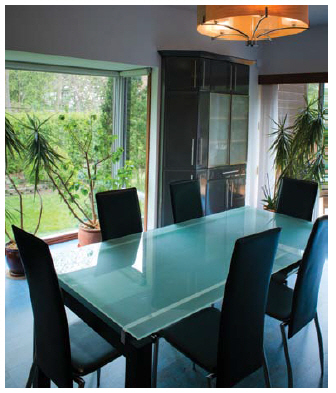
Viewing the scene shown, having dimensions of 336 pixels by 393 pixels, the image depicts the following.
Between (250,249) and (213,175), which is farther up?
(213,175)

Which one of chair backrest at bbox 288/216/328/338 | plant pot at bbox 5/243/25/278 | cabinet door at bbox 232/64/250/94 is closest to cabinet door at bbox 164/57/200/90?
cabinet door at bbox 232/64/250/94

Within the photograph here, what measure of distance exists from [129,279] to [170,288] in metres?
0.25

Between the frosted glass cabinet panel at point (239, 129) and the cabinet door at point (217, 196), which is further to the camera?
the frosted glass cabinet panel at point (239, 129)

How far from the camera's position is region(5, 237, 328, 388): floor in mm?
2572

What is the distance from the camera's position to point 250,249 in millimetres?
1909

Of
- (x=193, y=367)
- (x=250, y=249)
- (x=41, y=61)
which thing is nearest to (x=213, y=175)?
(x=41, y=61)

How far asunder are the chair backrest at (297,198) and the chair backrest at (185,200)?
83 cm

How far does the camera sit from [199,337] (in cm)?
226

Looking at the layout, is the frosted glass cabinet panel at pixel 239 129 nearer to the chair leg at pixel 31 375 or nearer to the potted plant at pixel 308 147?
the potted plant at pixel 308 147

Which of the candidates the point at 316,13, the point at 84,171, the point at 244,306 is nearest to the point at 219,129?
the point at 316,13

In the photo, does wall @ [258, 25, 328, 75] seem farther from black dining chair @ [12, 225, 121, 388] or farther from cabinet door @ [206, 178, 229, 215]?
black dining chair @ [12, 225, 121, 388]

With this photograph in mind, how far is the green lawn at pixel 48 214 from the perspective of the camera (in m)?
4.81

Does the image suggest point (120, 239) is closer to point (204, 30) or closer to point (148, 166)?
point (204, 30)

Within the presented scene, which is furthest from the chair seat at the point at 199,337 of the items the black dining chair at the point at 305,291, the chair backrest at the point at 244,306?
the black dining chair at the point at 305,291
